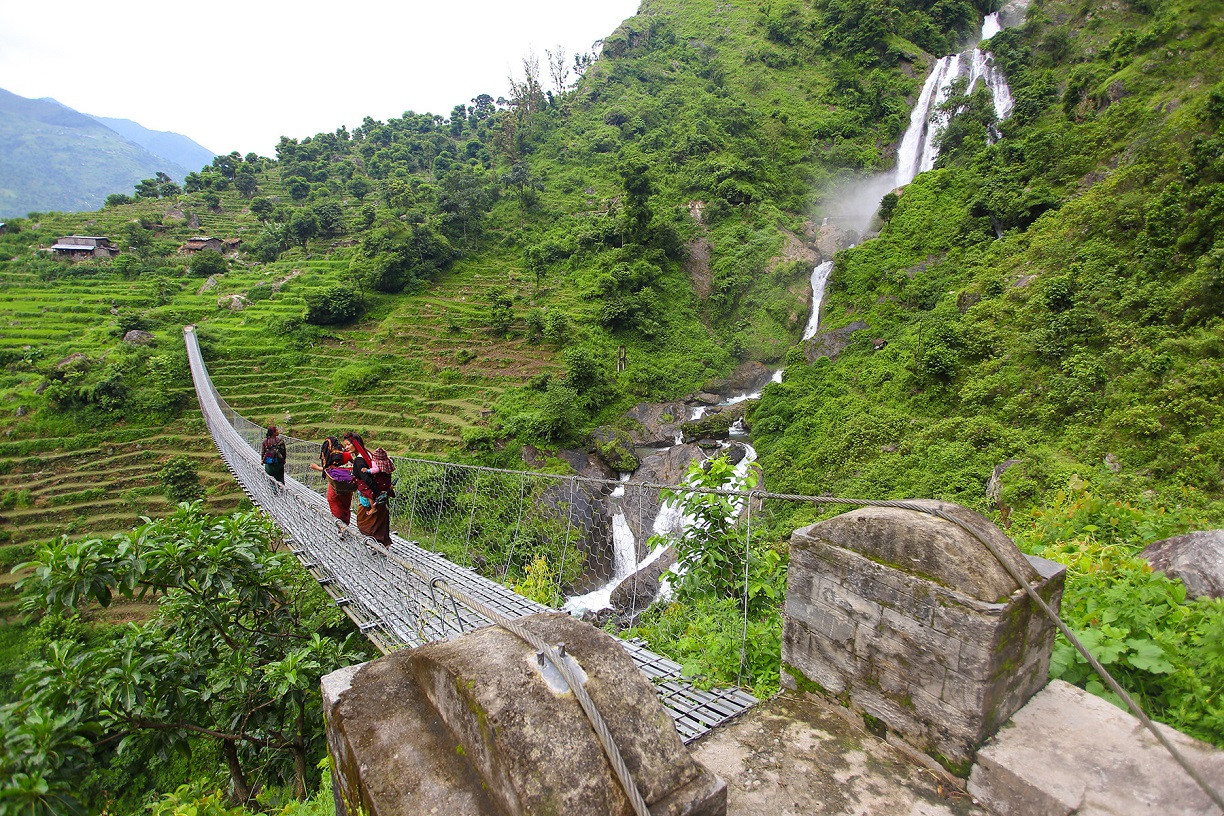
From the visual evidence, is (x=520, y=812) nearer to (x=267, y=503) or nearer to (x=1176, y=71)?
(x=267, y=503)

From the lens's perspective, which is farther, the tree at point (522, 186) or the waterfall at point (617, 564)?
the tree at point (522, 186)

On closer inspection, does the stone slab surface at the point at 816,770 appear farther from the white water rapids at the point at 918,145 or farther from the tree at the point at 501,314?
the tree at the point at 501,314

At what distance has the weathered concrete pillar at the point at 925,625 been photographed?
1513 mm

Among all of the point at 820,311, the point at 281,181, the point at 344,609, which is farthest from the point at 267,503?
the point at 281,181

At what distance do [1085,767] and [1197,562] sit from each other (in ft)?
5.96

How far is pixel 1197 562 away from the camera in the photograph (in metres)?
2.42

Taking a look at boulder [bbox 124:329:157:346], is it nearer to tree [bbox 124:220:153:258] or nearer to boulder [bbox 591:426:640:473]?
tree [bbox 124:220:153:258]

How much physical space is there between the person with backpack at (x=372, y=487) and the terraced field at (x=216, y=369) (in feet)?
36.2

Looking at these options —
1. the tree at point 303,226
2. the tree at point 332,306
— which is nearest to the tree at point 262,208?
the tree at point 303,226

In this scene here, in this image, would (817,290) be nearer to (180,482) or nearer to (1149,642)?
(1149,642)

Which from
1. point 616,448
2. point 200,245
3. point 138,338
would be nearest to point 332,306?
point 138,338

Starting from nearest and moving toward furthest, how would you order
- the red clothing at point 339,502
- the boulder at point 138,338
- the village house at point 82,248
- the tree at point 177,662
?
the tree at point 177,662 → the red clothing at point 339,502 → the boulder at point 138,338 → the village house at point 82,248

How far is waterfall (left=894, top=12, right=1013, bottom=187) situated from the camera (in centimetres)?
1928

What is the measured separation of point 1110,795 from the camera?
51.6 inches
